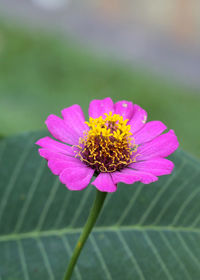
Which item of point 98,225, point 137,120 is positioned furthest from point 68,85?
point 137,120

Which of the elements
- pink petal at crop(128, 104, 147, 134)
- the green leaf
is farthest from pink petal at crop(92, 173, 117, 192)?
the green leaf

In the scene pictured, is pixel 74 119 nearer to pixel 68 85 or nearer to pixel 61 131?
pixel 61 131

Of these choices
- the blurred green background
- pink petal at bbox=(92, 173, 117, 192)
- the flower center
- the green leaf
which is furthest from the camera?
the blurred green background

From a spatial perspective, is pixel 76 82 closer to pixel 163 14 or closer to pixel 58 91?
pixel 58 91

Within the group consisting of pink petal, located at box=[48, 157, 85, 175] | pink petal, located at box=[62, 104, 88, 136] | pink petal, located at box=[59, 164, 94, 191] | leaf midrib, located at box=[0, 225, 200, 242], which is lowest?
leaf midrib, located at box=[0, 225, 200, 242]

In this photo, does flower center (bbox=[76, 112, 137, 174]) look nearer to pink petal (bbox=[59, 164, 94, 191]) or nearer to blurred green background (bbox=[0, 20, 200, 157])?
pink petal (bbox=[59, 164, 94, 191])

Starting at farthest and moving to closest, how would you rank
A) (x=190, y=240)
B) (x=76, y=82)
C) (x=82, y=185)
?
(x=76, y=82) < (x=190, y=240) < (x=82, y=185)

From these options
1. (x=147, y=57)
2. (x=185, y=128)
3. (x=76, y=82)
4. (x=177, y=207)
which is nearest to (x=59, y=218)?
(x=177, y=207)
